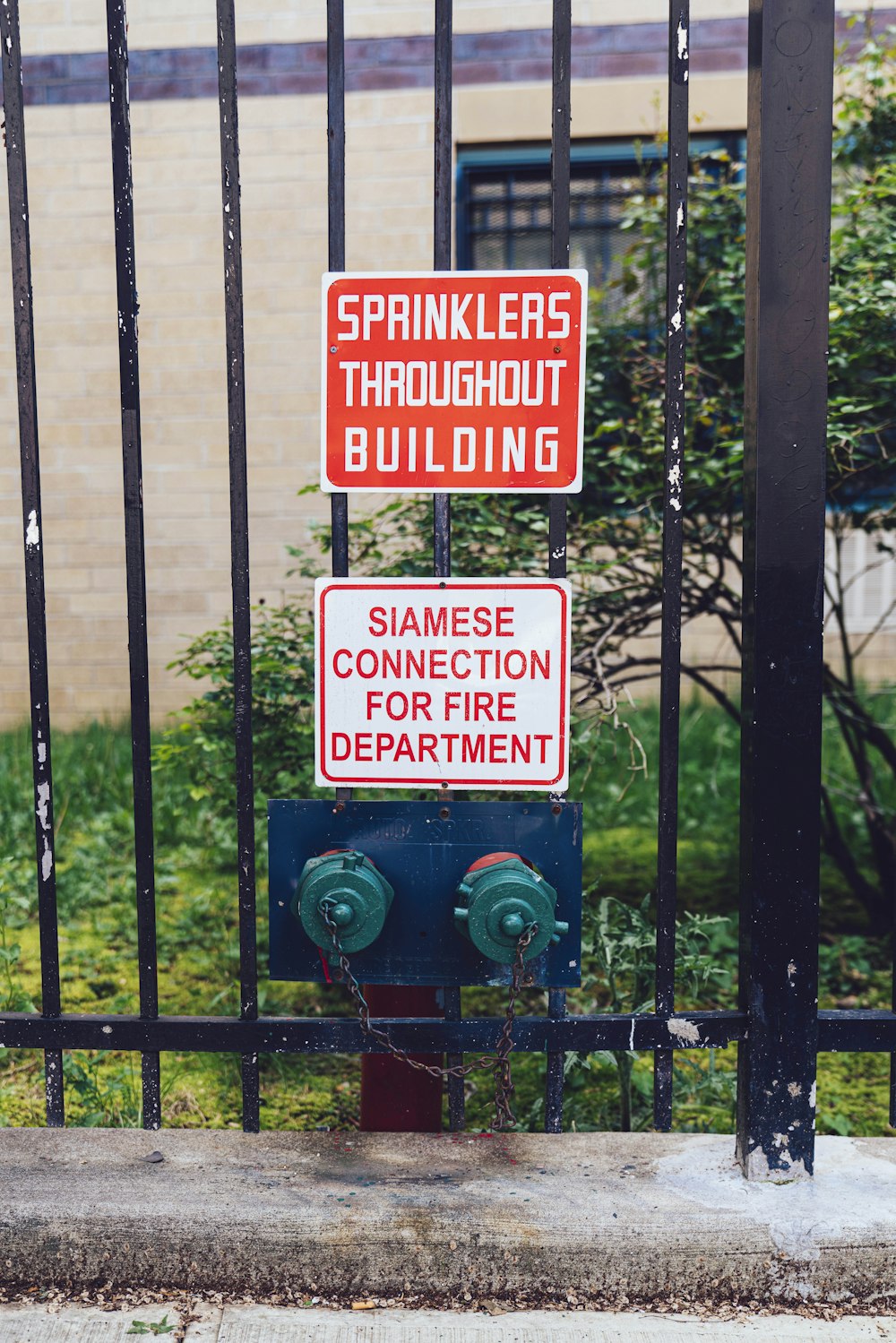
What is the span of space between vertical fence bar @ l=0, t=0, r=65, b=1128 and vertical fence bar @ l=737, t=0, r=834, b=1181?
4.15ft

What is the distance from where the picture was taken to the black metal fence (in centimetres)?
180

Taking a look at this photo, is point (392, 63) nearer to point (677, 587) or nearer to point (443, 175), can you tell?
point (443, 175)

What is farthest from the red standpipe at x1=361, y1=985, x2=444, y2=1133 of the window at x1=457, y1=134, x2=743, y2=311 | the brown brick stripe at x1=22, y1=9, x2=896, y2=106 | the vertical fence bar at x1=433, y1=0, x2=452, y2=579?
the brown brick stripe at x1=22, y1=9, x2=896, y2=106

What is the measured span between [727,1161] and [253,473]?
490 cm

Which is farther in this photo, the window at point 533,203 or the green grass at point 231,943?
the window at point 533,203

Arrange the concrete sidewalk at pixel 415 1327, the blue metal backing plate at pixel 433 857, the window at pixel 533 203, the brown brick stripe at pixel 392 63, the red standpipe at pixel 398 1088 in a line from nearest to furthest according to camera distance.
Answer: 1. the concrete sidewalk at pixel 415 1327
2. the blue metal backing plate at pixel 433 857
3. the red standpipe at pixel 398 1088
4. the brown brick stripe at pixel 392 63
5. the window at pixel 533 203

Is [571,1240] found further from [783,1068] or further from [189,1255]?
[189,1255]

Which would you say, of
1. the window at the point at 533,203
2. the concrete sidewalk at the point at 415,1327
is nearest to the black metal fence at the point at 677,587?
the concrete sidewalk at the point at 415,1327

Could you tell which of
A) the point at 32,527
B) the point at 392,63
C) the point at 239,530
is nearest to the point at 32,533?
the point at 32,527

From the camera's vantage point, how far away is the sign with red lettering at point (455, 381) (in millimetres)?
1826

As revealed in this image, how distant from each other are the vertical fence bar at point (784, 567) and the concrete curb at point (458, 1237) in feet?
0.51

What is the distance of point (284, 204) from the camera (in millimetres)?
5926

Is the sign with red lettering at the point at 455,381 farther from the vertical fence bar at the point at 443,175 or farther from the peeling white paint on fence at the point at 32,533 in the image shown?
the peeling white paint on fence at the point at 32,533

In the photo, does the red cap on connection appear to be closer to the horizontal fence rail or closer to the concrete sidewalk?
the horizontal fence rail
